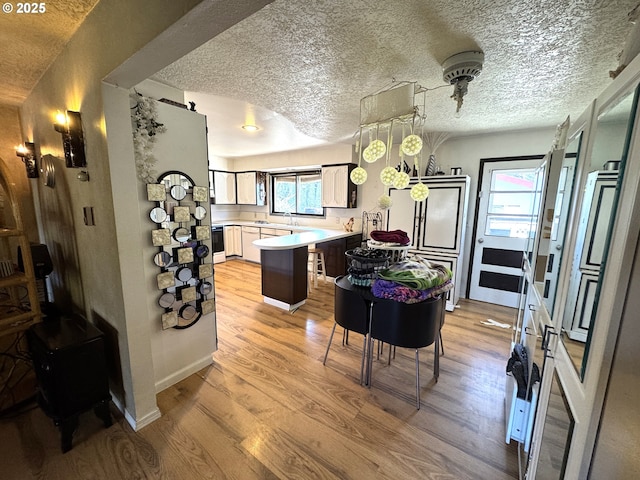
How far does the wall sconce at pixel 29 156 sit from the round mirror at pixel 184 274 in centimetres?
187

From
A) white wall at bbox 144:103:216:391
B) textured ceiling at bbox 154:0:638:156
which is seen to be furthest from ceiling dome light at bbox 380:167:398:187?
white wall at bbox 144:103:216:391

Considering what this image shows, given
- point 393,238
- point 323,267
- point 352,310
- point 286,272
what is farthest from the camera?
point 323,267

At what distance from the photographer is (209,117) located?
2.97 metres

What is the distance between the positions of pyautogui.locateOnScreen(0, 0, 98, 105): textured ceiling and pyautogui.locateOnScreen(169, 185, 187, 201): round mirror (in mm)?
943

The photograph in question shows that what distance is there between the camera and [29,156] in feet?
7.74

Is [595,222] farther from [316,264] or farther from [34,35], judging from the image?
[316,264]

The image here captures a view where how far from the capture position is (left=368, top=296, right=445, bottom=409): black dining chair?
176cm

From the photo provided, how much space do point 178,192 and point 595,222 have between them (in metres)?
2.14

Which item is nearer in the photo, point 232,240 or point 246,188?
point 232,240

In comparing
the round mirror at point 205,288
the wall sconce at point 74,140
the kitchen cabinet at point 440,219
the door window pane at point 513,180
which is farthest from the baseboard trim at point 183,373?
the door window pane at point 513,180

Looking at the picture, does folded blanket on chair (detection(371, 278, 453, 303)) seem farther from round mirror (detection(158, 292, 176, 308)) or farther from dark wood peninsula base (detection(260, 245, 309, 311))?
dark wood peninsula base (detection(260, 245, 309, 311))

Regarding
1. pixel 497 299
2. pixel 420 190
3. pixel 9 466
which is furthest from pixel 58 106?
pixel 497 299

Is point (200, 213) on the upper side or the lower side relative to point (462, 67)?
lower

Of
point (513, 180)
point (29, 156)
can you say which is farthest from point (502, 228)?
point (29, 156)
